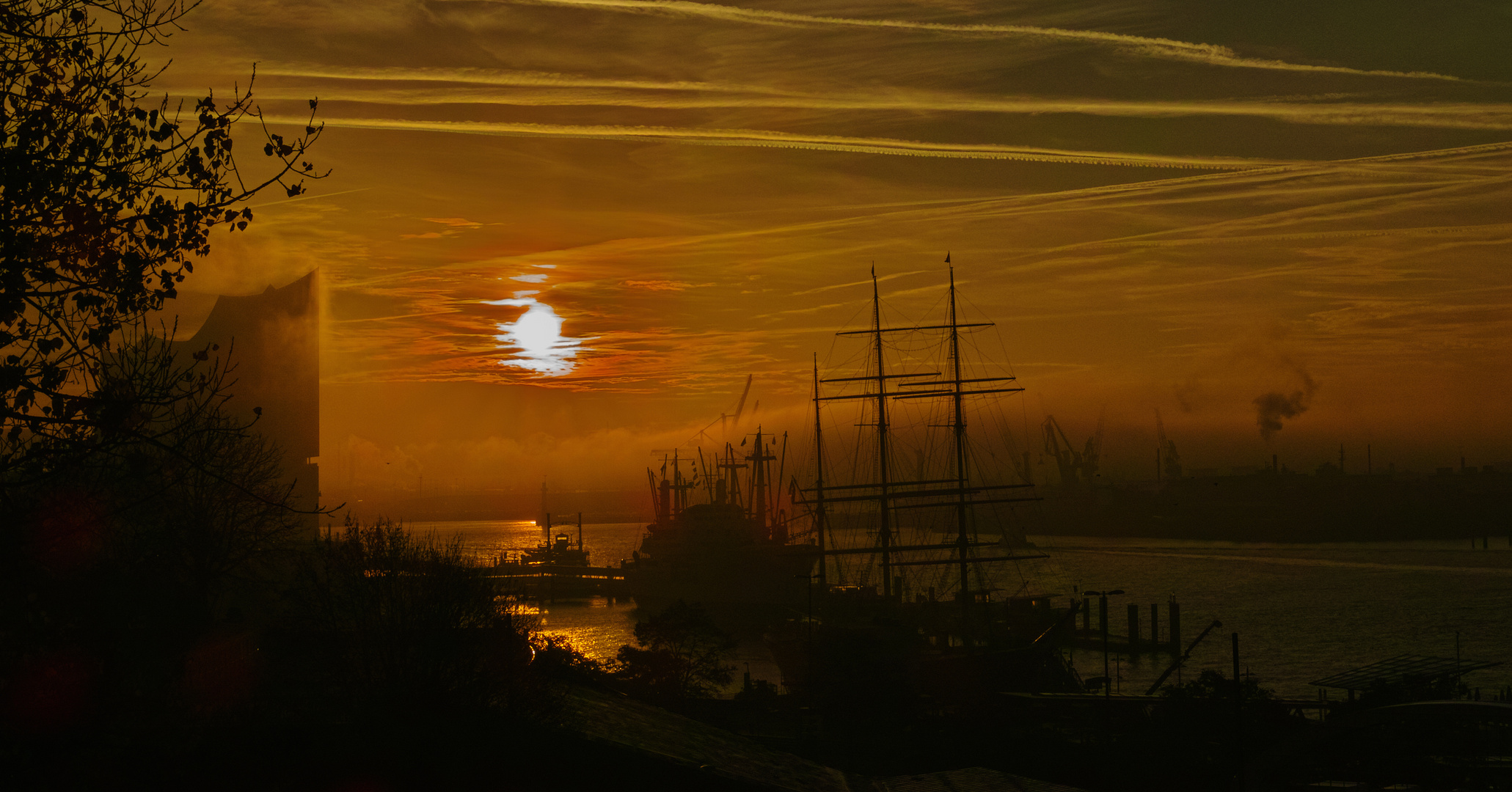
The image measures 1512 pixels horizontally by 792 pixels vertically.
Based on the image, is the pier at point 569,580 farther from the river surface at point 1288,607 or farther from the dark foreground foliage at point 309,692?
the dark foreground foliage at point 309,692

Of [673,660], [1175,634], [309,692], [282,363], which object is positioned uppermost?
[282,363]

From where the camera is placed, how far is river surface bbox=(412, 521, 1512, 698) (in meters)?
61.8

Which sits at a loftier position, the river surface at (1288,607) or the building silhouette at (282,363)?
the building silhouette at (282,363)

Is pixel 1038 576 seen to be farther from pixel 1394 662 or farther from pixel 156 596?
pixel 156 596

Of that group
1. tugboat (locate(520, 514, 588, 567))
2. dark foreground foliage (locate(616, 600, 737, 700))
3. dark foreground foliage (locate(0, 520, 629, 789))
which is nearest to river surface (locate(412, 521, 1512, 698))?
dark foreground foliage (locate(616, 600, 737, 700))

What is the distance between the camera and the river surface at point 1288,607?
203ft

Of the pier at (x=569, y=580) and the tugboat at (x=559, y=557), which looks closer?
the pier at (x=569, y=580)

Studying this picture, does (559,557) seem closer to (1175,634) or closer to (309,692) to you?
(1175,634)

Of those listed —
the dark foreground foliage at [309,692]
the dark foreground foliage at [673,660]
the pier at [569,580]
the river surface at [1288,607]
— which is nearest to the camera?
the dark foreground foliage at [309,692]

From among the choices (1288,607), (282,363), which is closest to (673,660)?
(282,363)

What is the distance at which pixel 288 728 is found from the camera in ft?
37.2

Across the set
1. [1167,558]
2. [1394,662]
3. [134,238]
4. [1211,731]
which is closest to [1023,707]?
[1211,731]

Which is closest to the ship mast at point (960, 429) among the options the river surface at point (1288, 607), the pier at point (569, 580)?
the river surface at point (1288, 607)

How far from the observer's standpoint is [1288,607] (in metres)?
89.2
